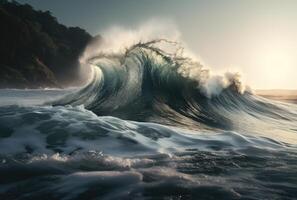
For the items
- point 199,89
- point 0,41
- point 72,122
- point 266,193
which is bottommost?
point 266,193

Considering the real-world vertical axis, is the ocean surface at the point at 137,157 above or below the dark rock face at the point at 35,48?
below

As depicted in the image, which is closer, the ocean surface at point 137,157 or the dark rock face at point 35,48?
the ocean surface at point 137,157

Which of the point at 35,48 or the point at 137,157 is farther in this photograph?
the point at 35,48

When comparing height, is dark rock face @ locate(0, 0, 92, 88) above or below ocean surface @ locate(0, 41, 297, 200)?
above

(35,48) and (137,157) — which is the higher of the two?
(35,48)

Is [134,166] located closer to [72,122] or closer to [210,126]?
[72,122]

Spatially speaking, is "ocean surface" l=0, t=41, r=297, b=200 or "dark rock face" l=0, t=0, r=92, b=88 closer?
"ocean surface" l=0, t=41, r=297, b=200

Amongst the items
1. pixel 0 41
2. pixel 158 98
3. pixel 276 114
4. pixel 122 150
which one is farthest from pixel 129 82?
pixel 0 41

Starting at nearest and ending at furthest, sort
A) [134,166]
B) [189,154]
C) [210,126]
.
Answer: [134,166] → [189,154] → [210,126]
